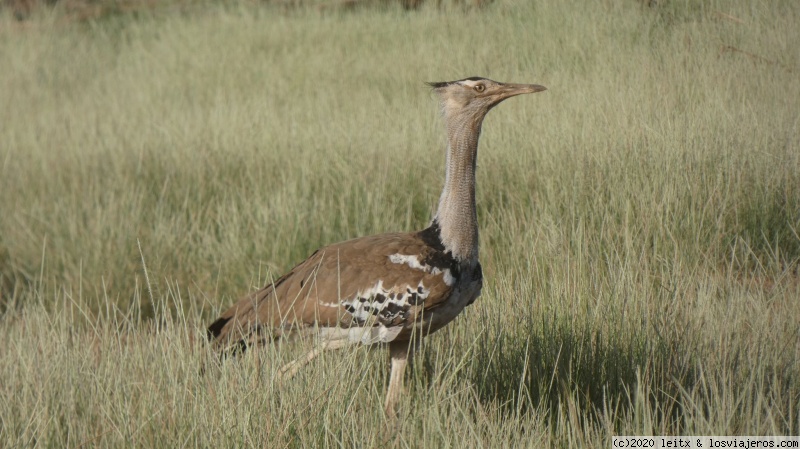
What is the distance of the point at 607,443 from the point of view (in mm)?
2561

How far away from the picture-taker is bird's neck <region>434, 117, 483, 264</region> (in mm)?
3352

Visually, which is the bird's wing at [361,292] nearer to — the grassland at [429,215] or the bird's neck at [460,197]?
the bird's neck at [460,197]

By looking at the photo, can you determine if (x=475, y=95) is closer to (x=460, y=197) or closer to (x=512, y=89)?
(x=512, y=89)

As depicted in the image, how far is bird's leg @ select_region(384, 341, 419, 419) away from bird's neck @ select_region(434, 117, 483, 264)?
381 mm

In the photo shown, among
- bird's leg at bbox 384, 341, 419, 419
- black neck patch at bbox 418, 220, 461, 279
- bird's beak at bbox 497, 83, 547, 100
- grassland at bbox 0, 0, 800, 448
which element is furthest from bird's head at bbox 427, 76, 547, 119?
bird's leg at bbox 384, 341, 419, 419

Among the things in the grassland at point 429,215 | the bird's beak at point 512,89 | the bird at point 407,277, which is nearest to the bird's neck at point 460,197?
the bird at point 407,277

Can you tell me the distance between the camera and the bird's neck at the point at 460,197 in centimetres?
335

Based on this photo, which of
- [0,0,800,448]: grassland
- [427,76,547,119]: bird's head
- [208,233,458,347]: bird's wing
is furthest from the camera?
[427,76,547,119]: bird's head

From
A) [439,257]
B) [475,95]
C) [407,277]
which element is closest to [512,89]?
[475,95]

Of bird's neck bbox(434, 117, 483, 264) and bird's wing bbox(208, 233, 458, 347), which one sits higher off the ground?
bird's neck bbox(434, 117, 483, 264)

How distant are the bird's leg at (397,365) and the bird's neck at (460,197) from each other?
381 mm

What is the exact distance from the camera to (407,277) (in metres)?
3.32

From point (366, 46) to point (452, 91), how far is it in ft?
7.46

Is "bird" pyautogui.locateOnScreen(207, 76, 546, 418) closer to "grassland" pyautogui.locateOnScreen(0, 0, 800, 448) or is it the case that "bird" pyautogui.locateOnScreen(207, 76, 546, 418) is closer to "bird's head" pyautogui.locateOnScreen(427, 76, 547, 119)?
"bird's head" pyautogui.locateOnScreen(427, 76, 547, 119)
